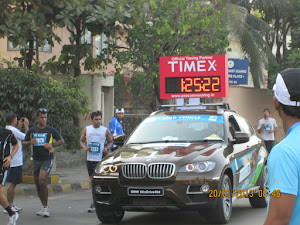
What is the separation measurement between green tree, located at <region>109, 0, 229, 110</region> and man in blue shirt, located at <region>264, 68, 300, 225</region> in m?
16.6

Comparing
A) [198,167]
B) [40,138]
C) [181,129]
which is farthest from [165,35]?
[198,167]

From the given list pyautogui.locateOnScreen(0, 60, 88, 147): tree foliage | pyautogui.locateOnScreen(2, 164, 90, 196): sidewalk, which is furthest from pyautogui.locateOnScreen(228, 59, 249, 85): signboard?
pyautogui.locateOnScreen(0, 60, 88, 147): tree foliage

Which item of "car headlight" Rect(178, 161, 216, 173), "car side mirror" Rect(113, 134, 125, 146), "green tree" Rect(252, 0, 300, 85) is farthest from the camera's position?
"green tree" Rect(252, 0, 300, 85)

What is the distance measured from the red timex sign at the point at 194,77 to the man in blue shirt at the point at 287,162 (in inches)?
538

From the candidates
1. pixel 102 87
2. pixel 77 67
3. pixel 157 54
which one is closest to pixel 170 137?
pixel 77 67

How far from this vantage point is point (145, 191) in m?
8.53

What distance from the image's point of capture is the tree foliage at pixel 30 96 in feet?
50.2

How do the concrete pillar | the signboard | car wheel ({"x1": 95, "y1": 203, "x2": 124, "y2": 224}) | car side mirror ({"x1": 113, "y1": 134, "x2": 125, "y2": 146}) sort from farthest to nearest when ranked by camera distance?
the signboard < the concrete pillar < car side mirror ({"x1": 113, "y1": 134, "x2": 125, "y2": 146}) < car wheel ({"x1": 95, "y1": 203, "x2": 124, "y2": 224})

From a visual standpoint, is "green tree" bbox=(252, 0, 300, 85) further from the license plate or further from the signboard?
the license plate

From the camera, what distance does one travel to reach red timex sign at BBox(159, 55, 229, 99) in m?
16.9

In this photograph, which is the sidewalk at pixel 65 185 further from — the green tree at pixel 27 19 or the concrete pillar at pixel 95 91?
the concrete pillar at pixel 95 91

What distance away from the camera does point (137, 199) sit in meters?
8.62

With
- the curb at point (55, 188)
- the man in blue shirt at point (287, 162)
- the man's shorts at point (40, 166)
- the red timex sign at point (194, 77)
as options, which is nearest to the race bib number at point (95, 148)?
the man's shorts at point (40, 166)

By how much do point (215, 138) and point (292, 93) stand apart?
6.69 metres
